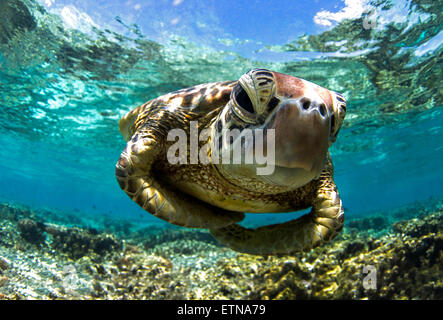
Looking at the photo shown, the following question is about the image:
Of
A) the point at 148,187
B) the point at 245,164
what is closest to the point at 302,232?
the point at 245,164

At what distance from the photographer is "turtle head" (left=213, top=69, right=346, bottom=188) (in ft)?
4.82

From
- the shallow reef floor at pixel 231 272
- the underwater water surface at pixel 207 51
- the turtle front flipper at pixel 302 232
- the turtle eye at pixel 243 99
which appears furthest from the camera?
the underwater water surface at pixel 207 51

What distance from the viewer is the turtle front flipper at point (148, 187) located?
2188 millimetres

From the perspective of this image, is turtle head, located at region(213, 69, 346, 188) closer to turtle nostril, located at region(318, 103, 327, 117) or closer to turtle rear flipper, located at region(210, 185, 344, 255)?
turtle nostril, located at region(318, 103, 327, 117)

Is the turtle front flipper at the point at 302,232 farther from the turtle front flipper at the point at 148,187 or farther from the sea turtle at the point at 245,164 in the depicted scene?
the turtle front flipper at the point at 148,187

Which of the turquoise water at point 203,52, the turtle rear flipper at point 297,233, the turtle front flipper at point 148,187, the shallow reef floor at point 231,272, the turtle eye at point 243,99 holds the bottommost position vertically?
the shallow reef floor at point 231,272

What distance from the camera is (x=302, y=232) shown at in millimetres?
2605

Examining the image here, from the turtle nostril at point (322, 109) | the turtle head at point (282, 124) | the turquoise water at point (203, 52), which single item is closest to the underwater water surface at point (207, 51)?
the turquoise water at point (203, 52)

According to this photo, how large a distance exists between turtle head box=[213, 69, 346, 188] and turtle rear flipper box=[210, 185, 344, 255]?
0.94m

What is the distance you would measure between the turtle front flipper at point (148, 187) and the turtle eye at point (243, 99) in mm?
952

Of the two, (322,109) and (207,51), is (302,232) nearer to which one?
(322,109)

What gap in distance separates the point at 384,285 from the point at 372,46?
10.0 m

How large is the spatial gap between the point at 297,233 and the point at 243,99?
5.37 feet

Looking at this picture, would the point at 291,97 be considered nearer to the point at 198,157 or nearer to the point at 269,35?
the point at 198,157
